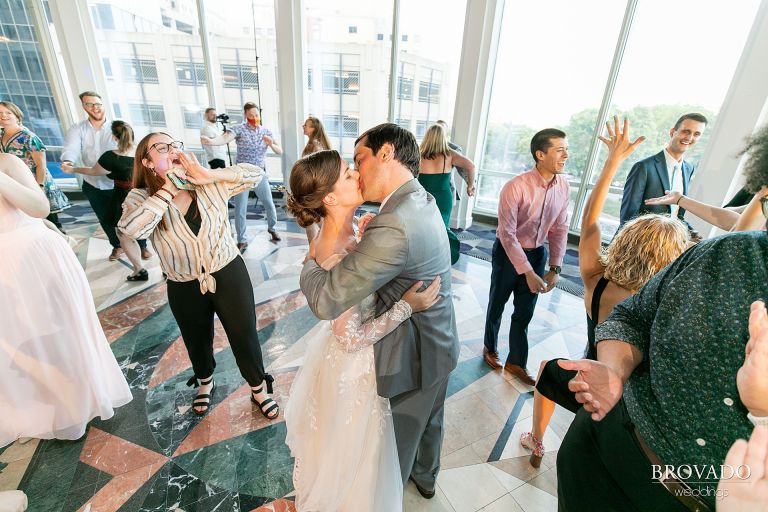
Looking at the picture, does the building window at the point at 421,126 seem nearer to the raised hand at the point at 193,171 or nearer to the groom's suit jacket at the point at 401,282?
the raised hand at the point at 193,171

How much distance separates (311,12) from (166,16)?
2.68 metres

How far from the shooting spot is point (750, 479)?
24.0 inches

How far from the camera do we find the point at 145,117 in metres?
6.99

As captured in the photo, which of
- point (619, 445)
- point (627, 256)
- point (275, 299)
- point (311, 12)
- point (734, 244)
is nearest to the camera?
point (734, 244)

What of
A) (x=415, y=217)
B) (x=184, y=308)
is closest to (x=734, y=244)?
(x=415, y=217)

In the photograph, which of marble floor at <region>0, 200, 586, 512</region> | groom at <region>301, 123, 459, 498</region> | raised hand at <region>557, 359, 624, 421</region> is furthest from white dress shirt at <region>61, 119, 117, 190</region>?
raised hand at <region>557, 359, 624, 421</region>

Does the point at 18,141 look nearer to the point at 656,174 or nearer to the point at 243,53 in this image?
the point at 243,53

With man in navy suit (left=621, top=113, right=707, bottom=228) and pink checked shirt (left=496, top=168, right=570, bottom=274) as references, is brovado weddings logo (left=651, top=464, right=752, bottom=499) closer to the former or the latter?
pink checked shirt (left=496, top=168, right=570, bottom=274)

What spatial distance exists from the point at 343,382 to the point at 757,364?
1.18m

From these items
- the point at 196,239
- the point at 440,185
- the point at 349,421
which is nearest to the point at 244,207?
the point at 440,185

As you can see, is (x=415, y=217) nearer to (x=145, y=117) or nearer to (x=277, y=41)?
(x=277, y=41)

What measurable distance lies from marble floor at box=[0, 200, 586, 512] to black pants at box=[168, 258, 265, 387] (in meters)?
0.42

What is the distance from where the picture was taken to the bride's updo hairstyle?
134cm

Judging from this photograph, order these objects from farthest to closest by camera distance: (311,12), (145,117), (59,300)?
(145,117) < (311,12) < (59,300)
